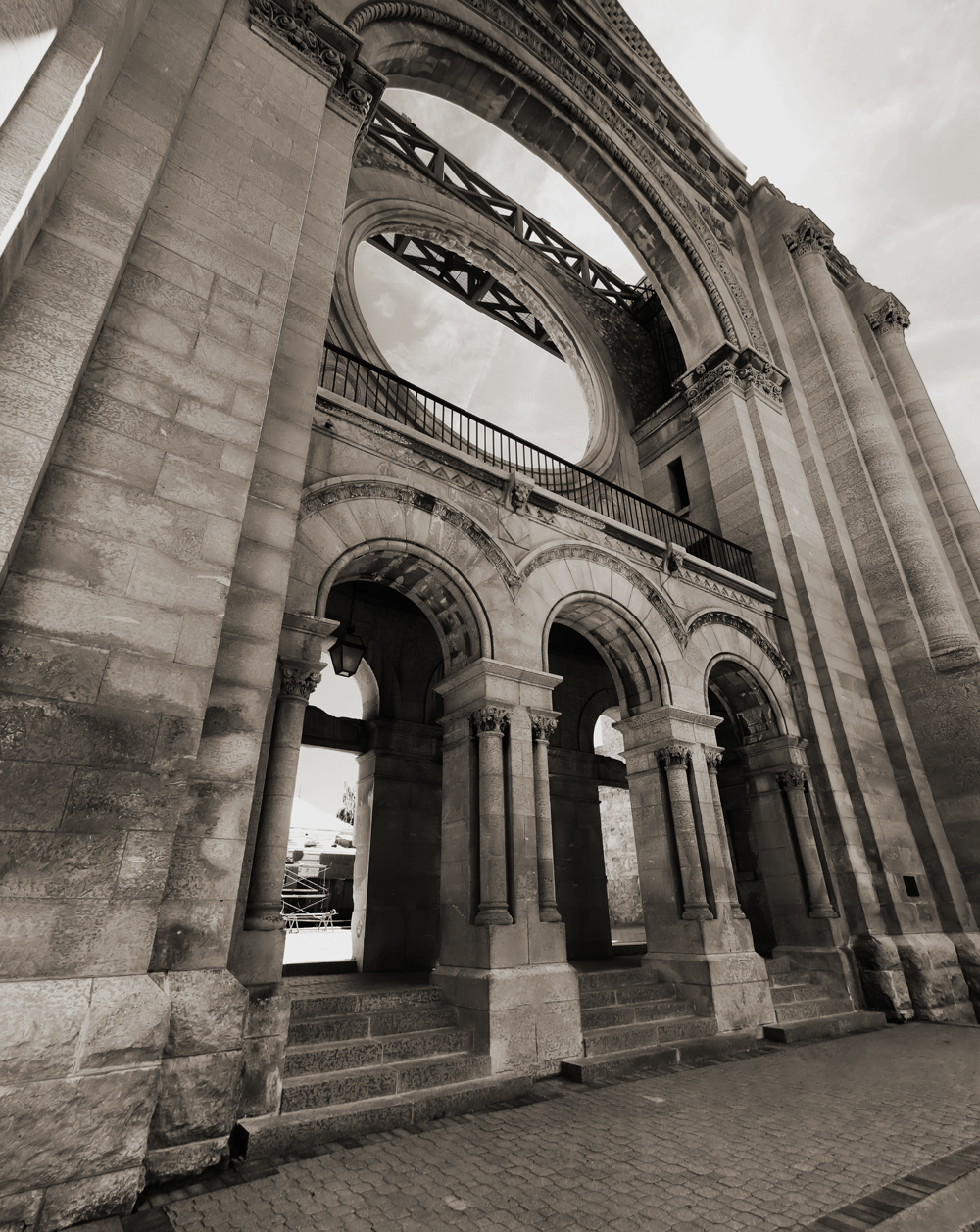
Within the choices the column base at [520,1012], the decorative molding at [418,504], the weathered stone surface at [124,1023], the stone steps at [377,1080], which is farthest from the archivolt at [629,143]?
the weathered stone surface at [124,1023]

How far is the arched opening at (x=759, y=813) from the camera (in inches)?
336

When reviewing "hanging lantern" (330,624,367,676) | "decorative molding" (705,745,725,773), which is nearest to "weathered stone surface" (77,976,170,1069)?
"hanging lantern" (330,624,367,676)

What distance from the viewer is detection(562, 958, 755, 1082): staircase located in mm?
5305

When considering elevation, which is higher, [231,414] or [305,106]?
[305,106]

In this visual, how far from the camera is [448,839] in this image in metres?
6.23

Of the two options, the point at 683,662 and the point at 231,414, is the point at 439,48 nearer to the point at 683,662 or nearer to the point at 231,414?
the point at 231,414

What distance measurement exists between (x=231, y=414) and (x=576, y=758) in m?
7.94

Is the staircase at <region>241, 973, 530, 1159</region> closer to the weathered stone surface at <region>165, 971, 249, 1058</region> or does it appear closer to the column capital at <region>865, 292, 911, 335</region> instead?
the weathered stone surface at <region>165, 971, 249, 1058</region>

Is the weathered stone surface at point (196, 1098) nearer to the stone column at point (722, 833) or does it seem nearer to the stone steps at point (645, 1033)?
the stone steps at point (645, 1033)

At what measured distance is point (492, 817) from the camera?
594cm

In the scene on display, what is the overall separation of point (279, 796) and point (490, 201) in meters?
14.1

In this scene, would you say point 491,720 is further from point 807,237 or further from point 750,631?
point 807,237

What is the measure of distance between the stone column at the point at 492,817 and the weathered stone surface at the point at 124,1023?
294 centimetres

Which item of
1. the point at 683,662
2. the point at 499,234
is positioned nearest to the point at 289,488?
the point at 683,662
